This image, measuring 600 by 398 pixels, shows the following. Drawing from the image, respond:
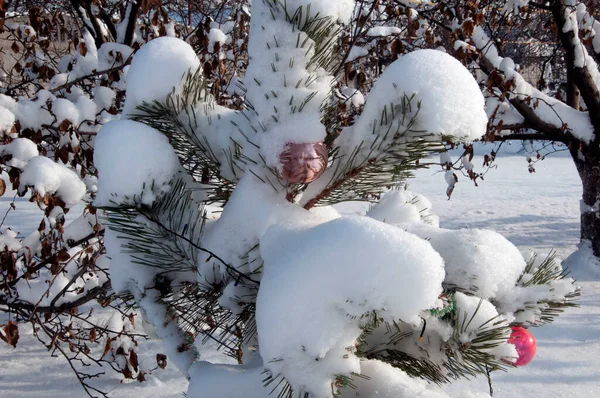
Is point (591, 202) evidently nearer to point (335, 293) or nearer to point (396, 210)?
point (396, 210)

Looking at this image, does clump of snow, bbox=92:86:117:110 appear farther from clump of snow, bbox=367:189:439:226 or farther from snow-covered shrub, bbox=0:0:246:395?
clump of snow, bbox=367:189:439:226

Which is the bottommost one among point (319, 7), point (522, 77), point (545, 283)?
point (545, 283)

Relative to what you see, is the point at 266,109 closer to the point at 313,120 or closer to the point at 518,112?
the point at 313,120

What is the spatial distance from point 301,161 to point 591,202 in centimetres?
494

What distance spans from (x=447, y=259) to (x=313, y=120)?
0.31 meters

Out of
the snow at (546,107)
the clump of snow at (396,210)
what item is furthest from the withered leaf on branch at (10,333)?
the snow at (546,107)

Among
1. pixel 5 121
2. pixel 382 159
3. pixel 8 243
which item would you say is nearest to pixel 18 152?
pixel 5 121

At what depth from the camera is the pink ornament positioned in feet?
2.49

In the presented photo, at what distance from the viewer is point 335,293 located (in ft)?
1.97

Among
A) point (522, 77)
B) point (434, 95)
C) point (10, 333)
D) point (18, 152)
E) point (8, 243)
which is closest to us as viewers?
point (434, 95)

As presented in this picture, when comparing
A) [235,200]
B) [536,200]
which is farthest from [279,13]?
[536,200]

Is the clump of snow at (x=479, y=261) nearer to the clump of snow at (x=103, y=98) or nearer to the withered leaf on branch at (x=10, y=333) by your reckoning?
the withered leaf on branch at (x=10, y=333)

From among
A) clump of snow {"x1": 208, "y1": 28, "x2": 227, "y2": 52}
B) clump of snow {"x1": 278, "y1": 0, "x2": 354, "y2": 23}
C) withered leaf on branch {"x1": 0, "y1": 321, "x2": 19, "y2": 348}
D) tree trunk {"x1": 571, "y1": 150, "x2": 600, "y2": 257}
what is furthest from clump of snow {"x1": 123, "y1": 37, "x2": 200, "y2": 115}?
tree trunk {"x1": 571, "y1": 150, "x2": 600, "y2": 257}

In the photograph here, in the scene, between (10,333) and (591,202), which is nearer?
(10,333)
